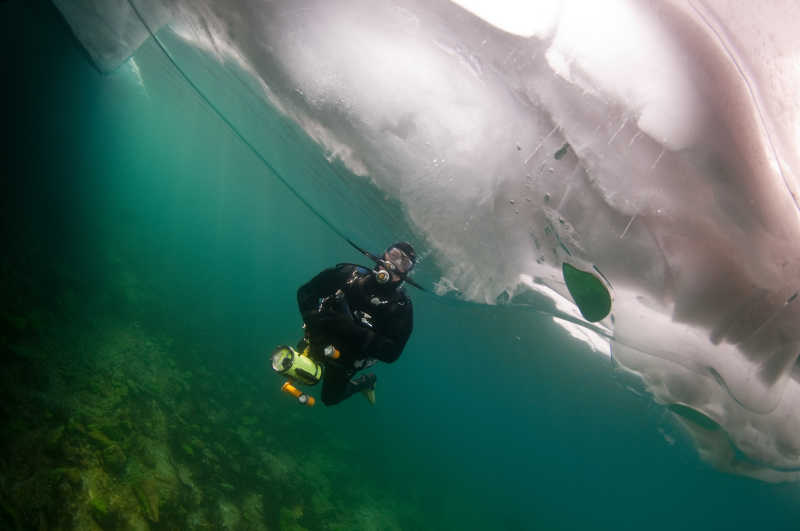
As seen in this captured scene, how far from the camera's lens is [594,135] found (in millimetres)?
4668

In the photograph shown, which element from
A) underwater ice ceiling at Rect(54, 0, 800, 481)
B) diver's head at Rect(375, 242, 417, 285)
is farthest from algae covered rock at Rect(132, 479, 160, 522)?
underwater ice ceiling at Rect(54, 0, 800, 481)

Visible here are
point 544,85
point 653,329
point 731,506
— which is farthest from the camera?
point 731,506

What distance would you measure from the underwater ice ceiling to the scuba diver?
287 centimetres

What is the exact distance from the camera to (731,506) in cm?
3172

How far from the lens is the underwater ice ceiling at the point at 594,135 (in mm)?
3541

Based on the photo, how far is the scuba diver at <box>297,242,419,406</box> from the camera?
4.36 m

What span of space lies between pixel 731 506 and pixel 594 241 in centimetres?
4243

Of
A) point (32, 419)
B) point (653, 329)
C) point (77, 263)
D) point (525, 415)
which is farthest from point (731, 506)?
point (77, 263)

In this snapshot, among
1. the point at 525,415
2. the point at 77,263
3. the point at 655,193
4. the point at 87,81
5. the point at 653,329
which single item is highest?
the point at 655,193

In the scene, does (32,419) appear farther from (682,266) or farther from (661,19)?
(682,266)

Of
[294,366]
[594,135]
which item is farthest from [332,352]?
[594,135]

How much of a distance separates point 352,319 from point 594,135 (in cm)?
394

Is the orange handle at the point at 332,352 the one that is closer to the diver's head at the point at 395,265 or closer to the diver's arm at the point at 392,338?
the diver's arm at the point at 392,338

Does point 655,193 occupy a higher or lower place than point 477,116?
higher
